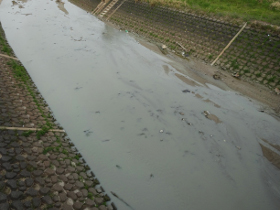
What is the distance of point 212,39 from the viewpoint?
1366cm

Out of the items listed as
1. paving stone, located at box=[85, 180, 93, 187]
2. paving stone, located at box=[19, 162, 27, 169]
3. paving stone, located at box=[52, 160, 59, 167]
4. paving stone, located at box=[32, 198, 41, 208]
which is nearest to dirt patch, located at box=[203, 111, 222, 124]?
paving stone, located at box=[85, 180, 93, 187]

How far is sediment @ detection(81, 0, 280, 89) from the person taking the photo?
36.4 ft

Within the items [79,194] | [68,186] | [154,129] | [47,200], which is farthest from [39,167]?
[154,129]

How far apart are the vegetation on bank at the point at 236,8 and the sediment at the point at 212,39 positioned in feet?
2.37

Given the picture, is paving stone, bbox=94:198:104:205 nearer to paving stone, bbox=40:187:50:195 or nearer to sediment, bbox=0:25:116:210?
sediment, bbox=0:25:116:210

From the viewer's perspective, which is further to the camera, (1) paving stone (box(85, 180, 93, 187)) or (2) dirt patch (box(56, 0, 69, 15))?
(2) dirt patch (box(56, 0, 69, 15))

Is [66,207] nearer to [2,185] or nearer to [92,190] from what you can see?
[92,190]

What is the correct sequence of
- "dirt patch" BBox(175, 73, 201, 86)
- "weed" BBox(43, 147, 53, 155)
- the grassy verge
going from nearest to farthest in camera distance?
1. "weed" BBox(43, 147, 53, 155)
2. the grassy verge
3. "dirt patch" BBox(175, 73, 201, 86)

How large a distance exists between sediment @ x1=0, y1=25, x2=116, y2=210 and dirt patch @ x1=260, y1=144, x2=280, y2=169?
19.9 ft

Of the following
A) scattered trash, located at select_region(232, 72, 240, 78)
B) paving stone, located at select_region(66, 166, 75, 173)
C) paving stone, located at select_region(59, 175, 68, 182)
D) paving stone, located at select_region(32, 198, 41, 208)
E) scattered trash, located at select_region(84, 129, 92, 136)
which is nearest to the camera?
paving stone, located at select_region(32, 198, 41, 208)

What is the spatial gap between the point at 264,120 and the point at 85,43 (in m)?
13.5

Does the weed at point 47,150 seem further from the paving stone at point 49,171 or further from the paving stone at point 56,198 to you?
the paving stone at point 56,198

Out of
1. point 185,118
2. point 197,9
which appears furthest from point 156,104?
point 197,9

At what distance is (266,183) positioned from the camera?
21.4ft
